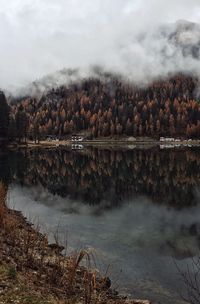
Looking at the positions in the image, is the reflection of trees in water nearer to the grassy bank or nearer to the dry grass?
the dry grass

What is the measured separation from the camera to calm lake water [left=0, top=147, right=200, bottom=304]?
1008 inches

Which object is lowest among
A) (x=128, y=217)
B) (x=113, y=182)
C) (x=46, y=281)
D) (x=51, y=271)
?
(x=128, y=217)

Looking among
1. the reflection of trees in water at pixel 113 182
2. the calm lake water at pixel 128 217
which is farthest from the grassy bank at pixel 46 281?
the reflection of trees in water at pixel 113 182

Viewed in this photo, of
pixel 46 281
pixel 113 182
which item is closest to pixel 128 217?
pixel 46 281

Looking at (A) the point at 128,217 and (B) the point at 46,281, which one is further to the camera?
(A) the point at 128,217

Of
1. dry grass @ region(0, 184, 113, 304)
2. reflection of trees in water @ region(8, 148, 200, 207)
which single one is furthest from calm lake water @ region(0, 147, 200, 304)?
dry grass @ region(0, 184, 113, 304)

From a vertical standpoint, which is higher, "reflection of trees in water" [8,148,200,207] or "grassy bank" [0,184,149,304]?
"grassy bank" [0,184,149,304]

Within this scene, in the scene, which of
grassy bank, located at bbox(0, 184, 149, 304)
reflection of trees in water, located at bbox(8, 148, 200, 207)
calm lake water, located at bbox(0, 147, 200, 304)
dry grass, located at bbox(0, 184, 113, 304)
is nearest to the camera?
grassy bank, located at bbox(0, 184, 149, 304)

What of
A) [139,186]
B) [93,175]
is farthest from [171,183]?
[93,175]

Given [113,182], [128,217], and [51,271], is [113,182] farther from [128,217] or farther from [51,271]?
[51,271]

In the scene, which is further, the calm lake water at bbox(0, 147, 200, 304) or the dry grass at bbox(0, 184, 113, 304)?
the calm lake water at bbox(0, 147, 200, 304)

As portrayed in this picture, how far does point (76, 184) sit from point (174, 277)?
4815 centimetres

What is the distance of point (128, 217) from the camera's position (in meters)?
43.9

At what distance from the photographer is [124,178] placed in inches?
3091
